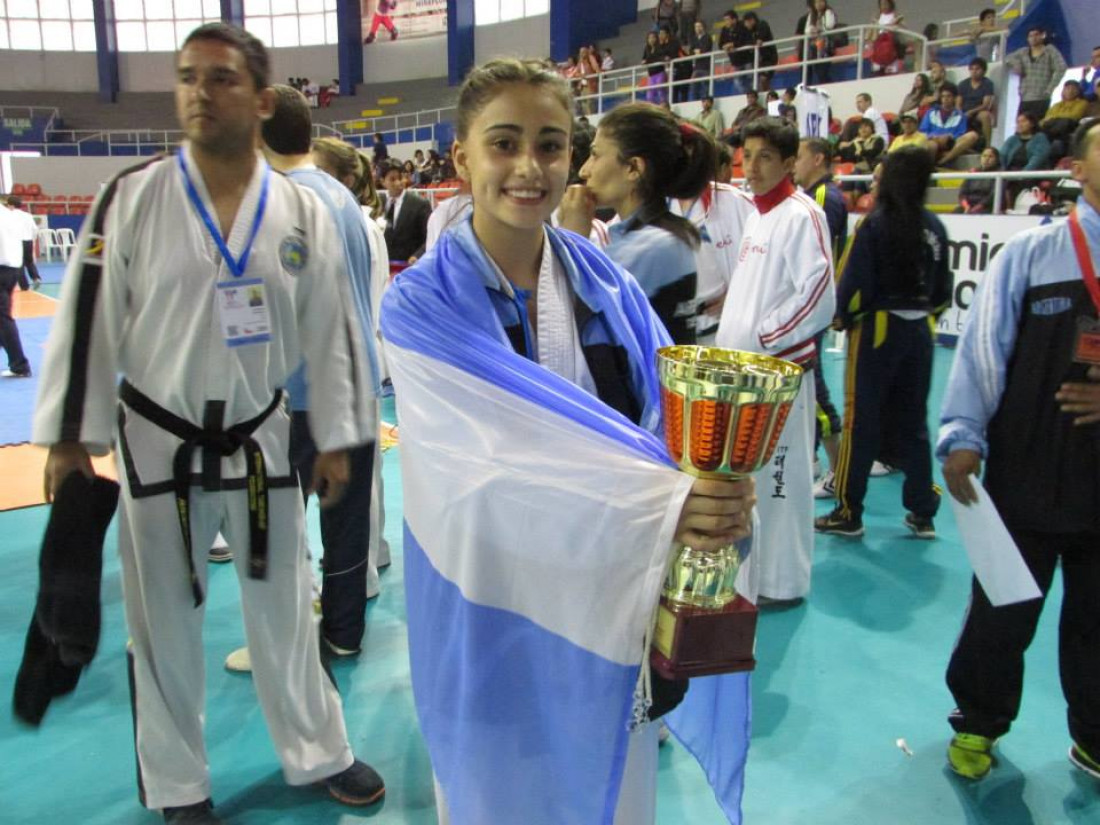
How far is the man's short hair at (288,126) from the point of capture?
2.78 metres

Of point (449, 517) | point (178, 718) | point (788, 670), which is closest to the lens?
point (449, 517)

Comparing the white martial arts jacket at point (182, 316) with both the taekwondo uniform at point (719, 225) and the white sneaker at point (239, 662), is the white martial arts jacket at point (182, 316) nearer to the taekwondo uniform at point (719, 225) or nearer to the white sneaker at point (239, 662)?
the white sneaker at point (239, 662)

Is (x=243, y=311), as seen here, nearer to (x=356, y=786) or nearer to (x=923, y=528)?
(x=356, y=786)

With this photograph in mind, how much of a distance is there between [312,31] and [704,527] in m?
31.5

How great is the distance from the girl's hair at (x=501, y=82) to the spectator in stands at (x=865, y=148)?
9349 millimetres

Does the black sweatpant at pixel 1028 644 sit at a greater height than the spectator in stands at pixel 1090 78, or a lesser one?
lesser

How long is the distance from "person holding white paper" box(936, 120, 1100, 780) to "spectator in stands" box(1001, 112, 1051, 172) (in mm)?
7549

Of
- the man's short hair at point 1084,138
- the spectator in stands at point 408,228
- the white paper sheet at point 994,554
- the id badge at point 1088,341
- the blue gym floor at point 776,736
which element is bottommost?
the blue gym floor at point 776,736

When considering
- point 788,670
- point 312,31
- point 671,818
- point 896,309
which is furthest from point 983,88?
point 312,31

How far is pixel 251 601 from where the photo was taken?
2.10 meters

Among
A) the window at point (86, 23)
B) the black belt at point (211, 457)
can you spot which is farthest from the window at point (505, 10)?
the black belt at point (211, 457)

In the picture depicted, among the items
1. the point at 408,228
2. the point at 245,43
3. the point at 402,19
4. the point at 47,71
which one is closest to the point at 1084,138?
the point at 245,43

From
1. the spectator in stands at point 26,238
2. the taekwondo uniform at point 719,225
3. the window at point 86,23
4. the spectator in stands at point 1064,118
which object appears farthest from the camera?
the window at point 86,23

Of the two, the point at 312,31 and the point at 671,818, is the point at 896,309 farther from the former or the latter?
the point at 312,31
